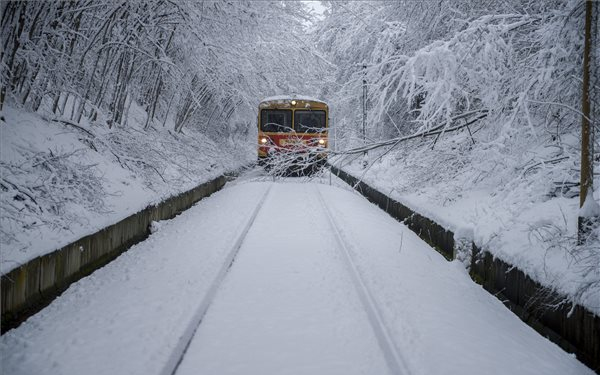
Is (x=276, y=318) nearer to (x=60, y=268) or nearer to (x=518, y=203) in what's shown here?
(x=60, y=268)

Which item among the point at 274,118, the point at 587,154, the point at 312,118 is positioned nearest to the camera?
the point at 587,154

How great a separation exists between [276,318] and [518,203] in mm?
3874

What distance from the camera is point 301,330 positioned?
13.9 feet

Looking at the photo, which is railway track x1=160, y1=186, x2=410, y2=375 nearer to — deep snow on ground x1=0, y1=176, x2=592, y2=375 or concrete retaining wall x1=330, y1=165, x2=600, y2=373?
deep snow on ground x1=0, y1=176, x2=592, y2=375

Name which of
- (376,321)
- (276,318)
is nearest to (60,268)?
(276,318)

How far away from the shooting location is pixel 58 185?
561 cm

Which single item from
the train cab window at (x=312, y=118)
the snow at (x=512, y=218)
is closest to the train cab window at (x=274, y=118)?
the train cab window at (x=312, y=118)

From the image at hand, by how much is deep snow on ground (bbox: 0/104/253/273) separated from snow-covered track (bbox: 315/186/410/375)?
3.46m

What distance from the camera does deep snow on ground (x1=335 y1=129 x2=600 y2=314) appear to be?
14.2 ft

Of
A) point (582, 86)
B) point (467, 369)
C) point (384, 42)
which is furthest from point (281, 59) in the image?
point (467, 369)

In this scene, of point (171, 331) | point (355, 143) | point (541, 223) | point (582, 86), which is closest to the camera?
point (171, 331)

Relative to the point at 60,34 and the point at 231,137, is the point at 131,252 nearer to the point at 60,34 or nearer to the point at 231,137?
the point at 60,34

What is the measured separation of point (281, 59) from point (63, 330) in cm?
1538

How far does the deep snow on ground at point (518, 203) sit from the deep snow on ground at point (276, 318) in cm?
64
